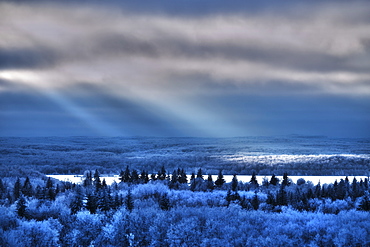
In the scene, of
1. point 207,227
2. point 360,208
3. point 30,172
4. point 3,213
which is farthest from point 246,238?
point 30,172

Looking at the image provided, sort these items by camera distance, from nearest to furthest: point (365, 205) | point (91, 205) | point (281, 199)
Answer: point (91, 205) → point (365, 205) → point (281, 199)

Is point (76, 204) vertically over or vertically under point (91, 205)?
over

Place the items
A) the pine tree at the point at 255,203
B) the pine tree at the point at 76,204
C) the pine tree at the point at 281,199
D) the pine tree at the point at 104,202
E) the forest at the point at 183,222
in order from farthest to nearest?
the pine tree at the point at 281,199 < the pine tree at the point at 255,203 < the pine tree at the point at 104,202 < the pine tree at the point at 76,204 < the forest at the point at 183,222

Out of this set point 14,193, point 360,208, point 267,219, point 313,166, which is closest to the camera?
point 267,219

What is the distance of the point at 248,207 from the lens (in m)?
86.4

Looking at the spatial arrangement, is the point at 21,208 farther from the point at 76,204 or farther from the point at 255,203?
the point at 255,203

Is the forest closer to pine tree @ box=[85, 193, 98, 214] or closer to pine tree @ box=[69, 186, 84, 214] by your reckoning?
pine tree @ box=[69, 186, 84, 214]

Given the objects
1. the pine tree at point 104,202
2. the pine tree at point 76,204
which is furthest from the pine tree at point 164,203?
the pine tree at point 76,204

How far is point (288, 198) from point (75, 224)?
45.5 m

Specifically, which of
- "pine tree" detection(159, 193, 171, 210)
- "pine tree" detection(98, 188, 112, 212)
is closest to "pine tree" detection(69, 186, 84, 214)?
"pine tree" detection(98, 188, 112, 212)

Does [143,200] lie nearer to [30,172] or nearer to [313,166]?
[30,172]

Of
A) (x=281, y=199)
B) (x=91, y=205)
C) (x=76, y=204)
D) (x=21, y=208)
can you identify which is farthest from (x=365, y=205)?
(x=21, y=208)

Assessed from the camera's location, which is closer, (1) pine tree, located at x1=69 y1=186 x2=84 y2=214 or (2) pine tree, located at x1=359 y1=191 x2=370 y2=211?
(1) pine tree, located at x1=69 y1=186 x2=84 y2=214

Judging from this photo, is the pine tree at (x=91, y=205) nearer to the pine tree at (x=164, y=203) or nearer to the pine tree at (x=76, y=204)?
the pine tree at (x=76, y=204)
